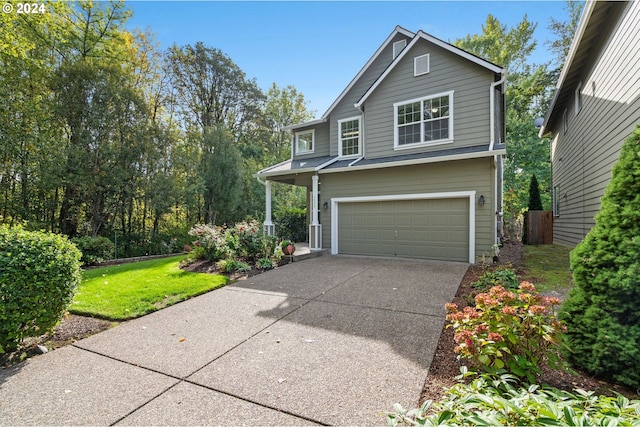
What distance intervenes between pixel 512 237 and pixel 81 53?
898 inches

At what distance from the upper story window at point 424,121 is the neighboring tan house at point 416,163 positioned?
1.2 inches

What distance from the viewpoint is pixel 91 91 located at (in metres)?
11.8

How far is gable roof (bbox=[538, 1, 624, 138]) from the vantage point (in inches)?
247

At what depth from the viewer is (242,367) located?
10.1 ft

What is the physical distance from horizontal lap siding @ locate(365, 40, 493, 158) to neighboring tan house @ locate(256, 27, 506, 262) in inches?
1.2

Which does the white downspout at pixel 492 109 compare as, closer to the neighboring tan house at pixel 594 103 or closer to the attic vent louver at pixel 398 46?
the neighboring tan house at pixel 594 103

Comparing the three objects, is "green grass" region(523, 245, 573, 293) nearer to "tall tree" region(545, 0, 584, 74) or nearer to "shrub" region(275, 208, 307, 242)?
"shrub" region(275, 208, 307, 242)

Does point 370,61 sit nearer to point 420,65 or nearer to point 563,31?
point 420,65

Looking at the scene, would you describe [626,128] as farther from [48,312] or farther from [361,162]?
[48,312]

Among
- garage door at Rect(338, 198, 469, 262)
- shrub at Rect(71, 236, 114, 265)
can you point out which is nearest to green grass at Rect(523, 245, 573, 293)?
garage door at Rect(338, 198, 469, 262)

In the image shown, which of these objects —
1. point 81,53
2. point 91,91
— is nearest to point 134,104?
point 91,91

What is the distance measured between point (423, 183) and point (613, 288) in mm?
6944

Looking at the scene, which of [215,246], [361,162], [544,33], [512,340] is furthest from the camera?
[544,33]

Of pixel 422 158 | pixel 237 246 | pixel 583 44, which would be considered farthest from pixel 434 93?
pixel 237 246
